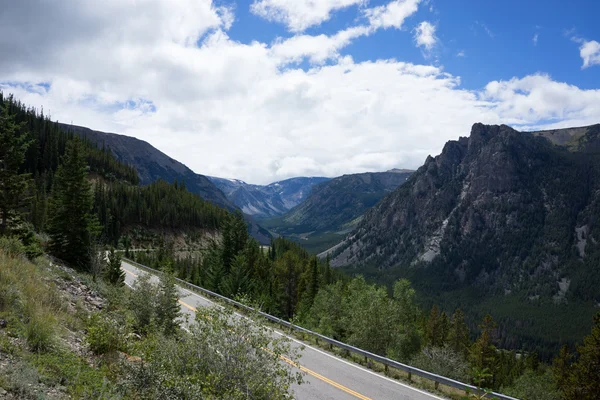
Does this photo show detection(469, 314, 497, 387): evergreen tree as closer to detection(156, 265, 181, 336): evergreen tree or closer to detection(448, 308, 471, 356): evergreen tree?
detection(448, 308, 471, 356): evergreen tree

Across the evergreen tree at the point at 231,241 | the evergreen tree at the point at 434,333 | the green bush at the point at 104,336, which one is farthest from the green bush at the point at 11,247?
the evergreen tree at the point at 434,333

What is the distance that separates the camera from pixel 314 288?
204 feet

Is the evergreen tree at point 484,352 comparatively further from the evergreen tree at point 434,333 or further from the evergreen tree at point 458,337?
the evergreen tree at point 458,337

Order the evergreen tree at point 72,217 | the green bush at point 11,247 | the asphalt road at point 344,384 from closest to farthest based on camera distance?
the asphalt road at point 344,384 → the green bush at point 11,247 → the evergreen tree at point 72,217

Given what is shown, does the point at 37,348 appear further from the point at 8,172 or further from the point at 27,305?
the point at 8,172

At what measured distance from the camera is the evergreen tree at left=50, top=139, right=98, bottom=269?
30.8 metres

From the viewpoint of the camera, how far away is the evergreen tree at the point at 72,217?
3077 cm

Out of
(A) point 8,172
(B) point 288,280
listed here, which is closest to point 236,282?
(A) point 8,172

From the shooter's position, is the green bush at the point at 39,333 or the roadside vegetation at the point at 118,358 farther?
the green bush at the point at 39,333

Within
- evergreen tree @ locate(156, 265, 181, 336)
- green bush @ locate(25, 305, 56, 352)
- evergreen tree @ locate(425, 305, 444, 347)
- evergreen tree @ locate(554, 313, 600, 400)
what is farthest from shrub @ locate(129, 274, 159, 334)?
evergreen tree @ locate(425, 305, 444, 347)

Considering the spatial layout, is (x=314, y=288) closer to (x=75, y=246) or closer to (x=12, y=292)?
(x=75, y=246)

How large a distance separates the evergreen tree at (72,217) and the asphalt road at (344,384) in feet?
76.5

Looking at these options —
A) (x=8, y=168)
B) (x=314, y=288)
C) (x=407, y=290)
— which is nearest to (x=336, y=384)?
(x=8, y=168)

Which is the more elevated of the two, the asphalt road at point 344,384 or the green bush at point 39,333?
the green bush at point 39,333
